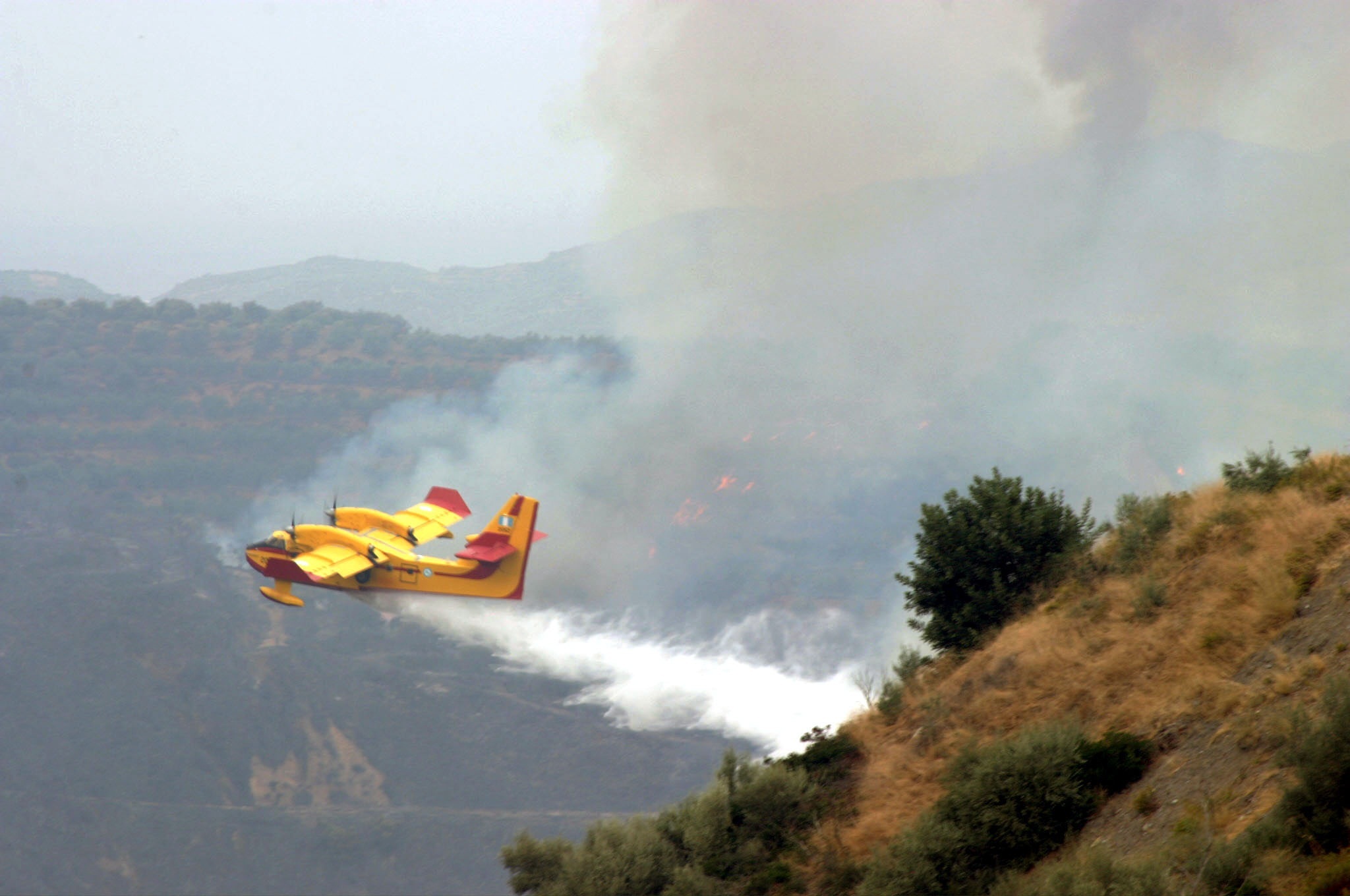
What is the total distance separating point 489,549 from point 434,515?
6138mm

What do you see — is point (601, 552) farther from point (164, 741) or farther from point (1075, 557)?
point (1075, 557)

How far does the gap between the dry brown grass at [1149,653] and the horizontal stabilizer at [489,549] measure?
40205 millimetres

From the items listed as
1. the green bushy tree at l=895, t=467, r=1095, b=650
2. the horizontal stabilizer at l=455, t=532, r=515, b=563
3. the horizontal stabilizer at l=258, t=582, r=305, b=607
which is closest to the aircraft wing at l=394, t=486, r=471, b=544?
the horizontal stabilizer at l=455, t=532, r=515, b=563

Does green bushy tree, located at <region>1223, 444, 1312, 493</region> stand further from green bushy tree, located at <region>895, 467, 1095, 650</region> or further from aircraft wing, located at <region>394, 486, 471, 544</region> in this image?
aircraft wing, located at <region>394, 486, 471, 544</region>

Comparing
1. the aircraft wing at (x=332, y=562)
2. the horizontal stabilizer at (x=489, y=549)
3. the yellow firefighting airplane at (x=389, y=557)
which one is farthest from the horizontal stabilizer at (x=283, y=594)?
the horizontal stabilizer at (x=489, y=549)

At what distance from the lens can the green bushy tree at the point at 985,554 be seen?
88.8 ft

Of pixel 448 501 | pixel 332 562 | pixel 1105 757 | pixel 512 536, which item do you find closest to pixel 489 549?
pixel 512 536

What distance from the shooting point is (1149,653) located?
19.4 m

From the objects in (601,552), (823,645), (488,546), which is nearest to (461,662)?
(601,552)

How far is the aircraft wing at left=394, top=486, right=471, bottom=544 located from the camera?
63.7 meters

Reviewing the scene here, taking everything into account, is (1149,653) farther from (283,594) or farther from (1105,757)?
(283,594)

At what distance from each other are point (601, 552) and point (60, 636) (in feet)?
354

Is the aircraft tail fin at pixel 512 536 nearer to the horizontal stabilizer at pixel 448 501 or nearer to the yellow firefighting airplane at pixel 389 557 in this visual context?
the yellow firefighting airplane at pixel 389 557

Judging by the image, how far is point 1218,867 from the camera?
38.0 ft
